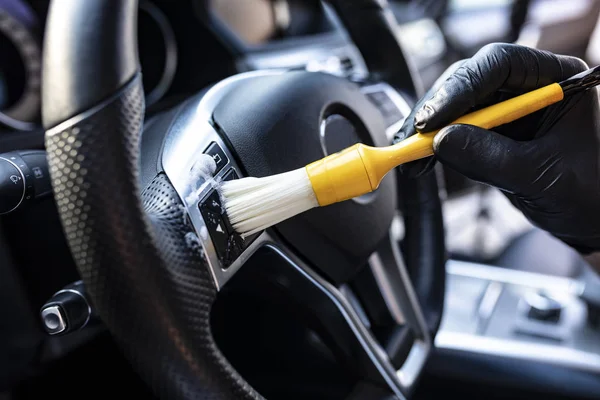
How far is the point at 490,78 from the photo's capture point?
0.48 meters

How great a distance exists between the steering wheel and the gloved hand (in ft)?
0.39

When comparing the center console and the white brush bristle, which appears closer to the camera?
the white brush bristle

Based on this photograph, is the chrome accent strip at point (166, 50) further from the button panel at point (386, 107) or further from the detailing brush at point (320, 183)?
the detailing brush at point (320, 183)

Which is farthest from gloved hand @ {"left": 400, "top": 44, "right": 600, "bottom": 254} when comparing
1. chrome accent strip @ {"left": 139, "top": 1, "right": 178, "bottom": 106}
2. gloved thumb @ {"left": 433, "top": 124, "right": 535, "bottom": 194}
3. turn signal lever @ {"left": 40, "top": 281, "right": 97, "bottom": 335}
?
chrome accent strip @ {"left": 139, "top": 1, "right": 178, "bottom": 106}

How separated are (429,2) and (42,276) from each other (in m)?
1.52

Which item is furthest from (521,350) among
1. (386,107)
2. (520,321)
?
(386,107)

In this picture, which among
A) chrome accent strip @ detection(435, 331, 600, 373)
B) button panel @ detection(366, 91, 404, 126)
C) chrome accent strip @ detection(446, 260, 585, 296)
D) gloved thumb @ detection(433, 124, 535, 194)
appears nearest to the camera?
gloved thumb @ detection(433, 124, 535, 194)

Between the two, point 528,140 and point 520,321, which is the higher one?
point 528,140

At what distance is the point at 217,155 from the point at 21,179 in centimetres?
15

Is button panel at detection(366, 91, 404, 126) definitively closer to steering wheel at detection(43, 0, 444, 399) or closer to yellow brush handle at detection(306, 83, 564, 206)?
steering wheel at detection(43, 0, 444, 399)

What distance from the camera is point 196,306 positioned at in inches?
14.4

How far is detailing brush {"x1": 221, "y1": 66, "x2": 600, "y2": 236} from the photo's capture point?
40 centimetres

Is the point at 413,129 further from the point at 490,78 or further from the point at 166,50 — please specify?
the point at 166,50

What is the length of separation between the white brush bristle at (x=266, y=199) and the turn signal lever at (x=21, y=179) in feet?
0.49
